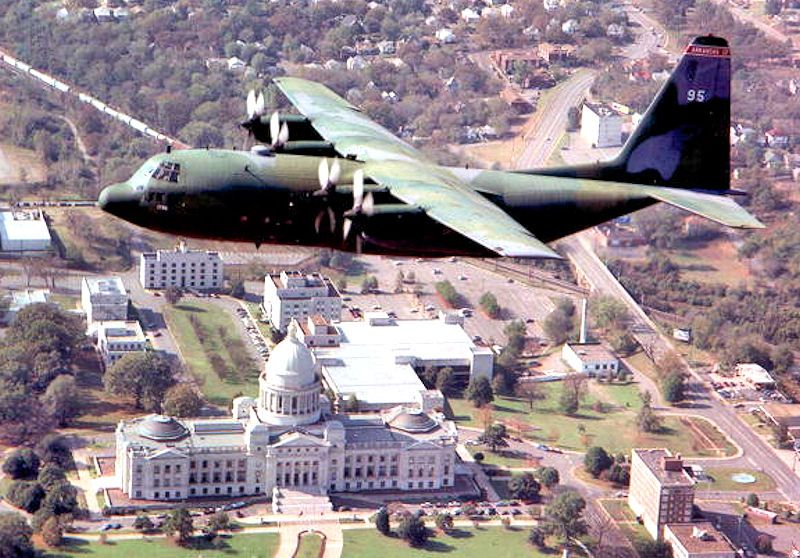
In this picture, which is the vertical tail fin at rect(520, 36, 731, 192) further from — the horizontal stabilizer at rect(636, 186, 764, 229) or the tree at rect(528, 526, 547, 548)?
the tree at rect(528, 526, 547, 548)

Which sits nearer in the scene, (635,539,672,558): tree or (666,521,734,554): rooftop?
(666,521,734,554): rooftop

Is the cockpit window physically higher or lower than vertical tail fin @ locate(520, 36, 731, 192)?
lower

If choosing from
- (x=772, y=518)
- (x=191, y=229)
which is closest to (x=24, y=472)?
(x=772, y=518)

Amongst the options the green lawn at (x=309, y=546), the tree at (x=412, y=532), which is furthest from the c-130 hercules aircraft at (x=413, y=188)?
the tree at (x=412, y=532)

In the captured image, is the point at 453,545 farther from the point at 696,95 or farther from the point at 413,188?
the point at 413,188

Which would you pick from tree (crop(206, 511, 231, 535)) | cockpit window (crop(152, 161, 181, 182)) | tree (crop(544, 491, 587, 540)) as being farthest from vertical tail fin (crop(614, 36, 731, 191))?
tree (crop(206, 511, 231, 535))

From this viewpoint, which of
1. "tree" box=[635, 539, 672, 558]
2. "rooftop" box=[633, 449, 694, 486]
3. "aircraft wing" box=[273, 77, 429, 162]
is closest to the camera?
"aircraft wing" box=[273, 77, 429, 162]

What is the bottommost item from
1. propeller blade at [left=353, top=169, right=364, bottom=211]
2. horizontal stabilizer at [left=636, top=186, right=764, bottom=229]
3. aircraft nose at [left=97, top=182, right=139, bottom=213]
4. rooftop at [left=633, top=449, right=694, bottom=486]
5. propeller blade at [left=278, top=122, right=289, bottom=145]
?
rooftop at [left=633, top=449, right=694, bottom=486]
